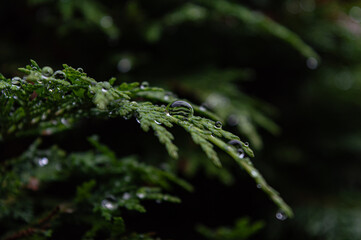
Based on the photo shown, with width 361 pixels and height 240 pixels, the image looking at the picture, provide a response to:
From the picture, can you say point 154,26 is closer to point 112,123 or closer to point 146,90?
point 112,123

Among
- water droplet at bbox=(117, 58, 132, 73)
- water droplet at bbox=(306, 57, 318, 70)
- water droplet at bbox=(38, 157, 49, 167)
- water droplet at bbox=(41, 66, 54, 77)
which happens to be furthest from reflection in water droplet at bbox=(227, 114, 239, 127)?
water droplet at bbox=(41, 66, 54, 77)

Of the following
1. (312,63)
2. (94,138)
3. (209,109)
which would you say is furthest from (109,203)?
(312,63)

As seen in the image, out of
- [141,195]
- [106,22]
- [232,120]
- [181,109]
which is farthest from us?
[232,120]

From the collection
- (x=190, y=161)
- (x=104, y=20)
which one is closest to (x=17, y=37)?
(x=104, y=20)

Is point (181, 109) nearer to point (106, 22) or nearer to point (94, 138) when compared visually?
point (94, 138)

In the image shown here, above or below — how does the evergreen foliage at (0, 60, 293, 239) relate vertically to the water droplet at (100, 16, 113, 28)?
below

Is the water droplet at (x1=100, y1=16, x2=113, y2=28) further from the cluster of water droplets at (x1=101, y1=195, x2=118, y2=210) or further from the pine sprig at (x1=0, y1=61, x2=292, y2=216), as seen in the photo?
the cluster of water droplets at (x1=101, y1=195, x2=118, y2=210)
